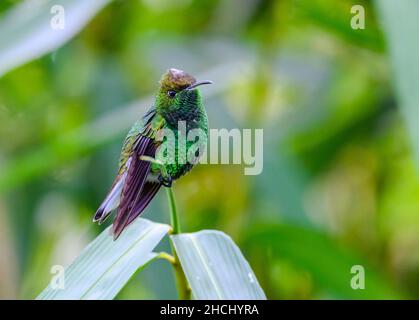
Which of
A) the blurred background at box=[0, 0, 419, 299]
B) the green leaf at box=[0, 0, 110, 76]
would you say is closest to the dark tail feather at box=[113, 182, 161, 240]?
the green leaf at box=[0, 0, 110, 76]

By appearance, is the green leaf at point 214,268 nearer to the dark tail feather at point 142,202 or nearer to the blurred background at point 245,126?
the dark tail feather at point 142,202

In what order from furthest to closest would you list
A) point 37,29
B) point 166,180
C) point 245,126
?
1. point 245,126
2. point 37,29
3. point 166,180

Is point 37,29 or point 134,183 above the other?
point 37,29

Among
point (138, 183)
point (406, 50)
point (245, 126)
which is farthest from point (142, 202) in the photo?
point (245, 126)

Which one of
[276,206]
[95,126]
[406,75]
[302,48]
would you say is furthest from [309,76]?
[406,75]

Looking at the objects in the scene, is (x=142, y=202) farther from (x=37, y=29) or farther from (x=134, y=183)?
(x=37, y=29)

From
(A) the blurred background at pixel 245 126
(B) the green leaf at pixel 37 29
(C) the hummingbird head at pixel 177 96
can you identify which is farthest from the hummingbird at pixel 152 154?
(A) the blurred background at pixel 245 126

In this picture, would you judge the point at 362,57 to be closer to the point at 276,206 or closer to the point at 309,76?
the point at 309,76
